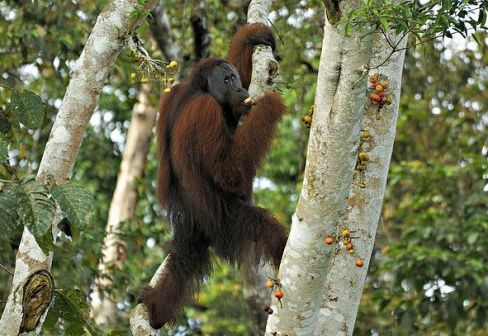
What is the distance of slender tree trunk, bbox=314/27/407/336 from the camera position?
13.0 feet

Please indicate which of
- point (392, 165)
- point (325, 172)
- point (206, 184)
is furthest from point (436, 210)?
point (325, 172)

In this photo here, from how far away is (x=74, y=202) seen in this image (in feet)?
11.5

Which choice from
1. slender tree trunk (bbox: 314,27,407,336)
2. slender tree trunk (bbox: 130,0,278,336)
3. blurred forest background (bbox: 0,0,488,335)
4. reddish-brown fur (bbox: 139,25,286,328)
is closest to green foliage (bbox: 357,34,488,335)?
blurred forest background (bbox: 0,0,488,335)

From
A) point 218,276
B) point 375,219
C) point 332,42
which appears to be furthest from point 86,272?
point 218,276

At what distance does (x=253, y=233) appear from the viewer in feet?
17.6

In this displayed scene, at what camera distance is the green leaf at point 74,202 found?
3457 mm

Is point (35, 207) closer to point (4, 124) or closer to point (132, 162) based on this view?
point (4, 124)

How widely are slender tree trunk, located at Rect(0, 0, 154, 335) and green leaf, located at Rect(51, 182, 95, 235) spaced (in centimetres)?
60

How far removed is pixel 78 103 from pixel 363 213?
1.55 meters

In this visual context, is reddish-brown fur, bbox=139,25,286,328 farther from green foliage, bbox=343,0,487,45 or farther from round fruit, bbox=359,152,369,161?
green foliage, bbox=343,0,487,45

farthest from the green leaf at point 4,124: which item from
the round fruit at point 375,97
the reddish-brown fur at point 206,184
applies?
the round fruit at point 375,97

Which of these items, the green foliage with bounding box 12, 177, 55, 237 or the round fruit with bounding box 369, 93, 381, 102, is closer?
the green foliage with bounding box 12, 177, 55, 237

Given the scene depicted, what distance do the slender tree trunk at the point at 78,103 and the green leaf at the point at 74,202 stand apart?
0.60 meters

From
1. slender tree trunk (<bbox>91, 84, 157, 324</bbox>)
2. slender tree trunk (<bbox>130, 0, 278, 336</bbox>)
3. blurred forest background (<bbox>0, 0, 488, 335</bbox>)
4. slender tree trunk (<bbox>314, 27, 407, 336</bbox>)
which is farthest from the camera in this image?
slender tree trunk (<bbox>91, 84, 157, 324</bbox>)
